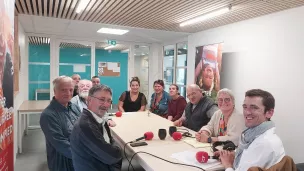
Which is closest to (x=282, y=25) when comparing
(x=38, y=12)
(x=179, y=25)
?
(x=179, y=25)

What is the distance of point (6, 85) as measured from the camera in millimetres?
1596

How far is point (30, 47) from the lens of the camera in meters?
6.02

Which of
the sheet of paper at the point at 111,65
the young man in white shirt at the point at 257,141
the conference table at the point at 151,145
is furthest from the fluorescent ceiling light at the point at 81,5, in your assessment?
the sheet of paper at the point at 111,65

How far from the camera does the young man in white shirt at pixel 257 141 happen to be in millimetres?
1200

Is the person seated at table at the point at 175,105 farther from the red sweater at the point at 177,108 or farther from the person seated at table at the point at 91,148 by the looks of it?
the person seated at table at the point at 91,148

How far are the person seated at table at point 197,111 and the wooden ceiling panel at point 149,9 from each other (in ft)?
4.26

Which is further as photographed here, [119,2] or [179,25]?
[179,25]

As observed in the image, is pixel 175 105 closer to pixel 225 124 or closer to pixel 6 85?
pixel 225 124

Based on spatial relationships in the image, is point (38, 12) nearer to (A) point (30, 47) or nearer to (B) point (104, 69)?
(A) point (30, 47)

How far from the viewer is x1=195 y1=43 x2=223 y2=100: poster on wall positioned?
15.3ft

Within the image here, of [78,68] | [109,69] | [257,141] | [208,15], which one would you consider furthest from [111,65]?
[257,141]

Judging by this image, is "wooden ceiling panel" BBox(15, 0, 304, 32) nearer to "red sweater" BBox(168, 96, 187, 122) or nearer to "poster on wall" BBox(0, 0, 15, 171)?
"red sweater" BBox(168, 96, 187, 122)

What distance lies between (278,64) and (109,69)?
192 inches

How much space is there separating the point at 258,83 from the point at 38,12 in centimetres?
391
